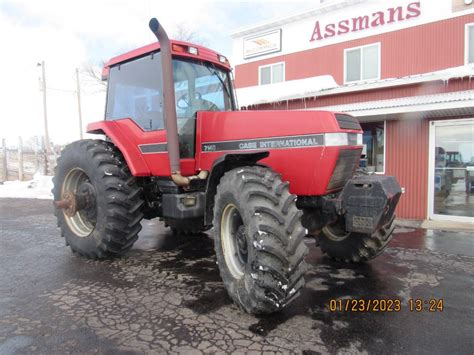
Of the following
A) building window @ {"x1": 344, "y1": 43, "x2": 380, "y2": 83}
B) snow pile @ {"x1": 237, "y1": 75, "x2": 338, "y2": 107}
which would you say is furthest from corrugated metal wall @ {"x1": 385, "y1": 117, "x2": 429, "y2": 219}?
building window @ {"x1": 344, "y1": 43, "x2": 380, "y2": 83}

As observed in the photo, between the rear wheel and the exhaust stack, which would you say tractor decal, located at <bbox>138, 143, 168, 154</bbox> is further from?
the rear wheel

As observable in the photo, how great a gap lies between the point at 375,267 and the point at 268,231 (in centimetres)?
259

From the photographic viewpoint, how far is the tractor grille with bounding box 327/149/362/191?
408 centimetres

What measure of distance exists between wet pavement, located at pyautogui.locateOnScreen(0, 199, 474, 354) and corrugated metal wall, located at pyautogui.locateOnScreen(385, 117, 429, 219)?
3.19 metres

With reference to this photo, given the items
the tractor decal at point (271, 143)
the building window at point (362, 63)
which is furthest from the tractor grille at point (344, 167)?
the building window at point (362, 63)

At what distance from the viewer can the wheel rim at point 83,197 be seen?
551 cm

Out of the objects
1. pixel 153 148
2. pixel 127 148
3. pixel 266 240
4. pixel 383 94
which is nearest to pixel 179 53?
pixel 153 148

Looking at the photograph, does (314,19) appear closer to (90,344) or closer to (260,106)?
(260,106)

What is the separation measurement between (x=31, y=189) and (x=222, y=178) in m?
15.2

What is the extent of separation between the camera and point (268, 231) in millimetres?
3303

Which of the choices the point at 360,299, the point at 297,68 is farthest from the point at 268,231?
the point at 297,68

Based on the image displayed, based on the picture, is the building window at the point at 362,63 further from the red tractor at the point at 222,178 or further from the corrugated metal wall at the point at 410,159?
the red tractor at the point at 222,178

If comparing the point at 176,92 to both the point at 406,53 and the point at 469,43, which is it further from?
the point at 469,43

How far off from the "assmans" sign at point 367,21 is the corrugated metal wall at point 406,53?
0.39 m
